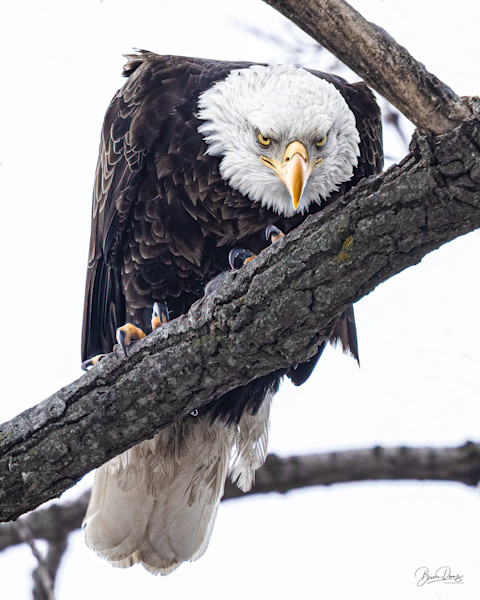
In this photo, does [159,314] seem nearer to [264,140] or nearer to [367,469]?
[264,140]

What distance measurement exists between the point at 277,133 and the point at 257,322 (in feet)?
3.13

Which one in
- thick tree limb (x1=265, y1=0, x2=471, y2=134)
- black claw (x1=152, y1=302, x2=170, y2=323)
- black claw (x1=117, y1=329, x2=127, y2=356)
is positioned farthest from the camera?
black claw (x1=152, y1=302, x2=170, y2=323)

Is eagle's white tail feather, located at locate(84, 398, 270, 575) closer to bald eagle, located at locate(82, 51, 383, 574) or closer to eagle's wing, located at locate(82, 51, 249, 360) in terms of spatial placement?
bald eagle, located at locate(82, 51, 383, 574)

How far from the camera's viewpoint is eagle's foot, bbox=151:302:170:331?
3.12 metres

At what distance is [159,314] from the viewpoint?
3197 millimetres

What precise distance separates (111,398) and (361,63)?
1237 mm

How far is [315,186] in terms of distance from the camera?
3109 mm

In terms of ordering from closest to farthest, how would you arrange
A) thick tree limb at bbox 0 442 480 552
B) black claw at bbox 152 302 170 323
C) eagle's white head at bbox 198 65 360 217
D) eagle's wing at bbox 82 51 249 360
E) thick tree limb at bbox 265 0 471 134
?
thick tree limb at bbox 265 0 471 134, eagle's white head at bbox 198 65 360 217, eagle's wing at bbox 82 51 249 360, black claw at bbox 152 302 170 323, thick tree limb at bbox 0 442 480 552

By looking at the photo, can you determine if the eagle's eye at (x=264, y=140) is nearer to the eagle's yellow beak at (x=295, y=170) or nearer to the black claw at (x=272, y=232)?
the eagle's yellow beak at (x=295, y=170)

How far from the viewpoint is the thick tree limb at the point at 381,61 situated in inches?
71.7

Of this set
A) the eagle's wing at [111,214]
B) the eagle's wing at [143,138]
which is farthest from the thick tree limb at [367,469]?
the eagle's wing at [143,138]

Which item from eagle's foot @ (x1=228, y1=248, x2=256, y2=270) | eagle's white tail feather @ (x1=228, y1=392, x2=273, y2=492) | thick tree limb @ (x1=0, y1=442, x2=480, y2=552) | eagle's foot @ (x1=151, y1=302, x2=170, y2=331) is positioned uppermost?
eagle's foot @ (x1=228, y1=248, x2=256, y2=270)

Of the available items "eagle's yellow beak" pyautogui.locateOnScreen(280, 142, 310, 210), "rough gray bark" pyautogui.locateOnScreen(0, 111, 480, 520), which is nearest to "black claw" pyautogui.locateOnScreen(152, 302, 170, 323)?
"rough gray bark" pyautogui.locateOnScreen(0, 111, 480, 520)

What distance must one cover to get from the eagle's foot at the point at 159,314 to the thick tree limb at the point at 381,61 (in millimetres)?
1462
